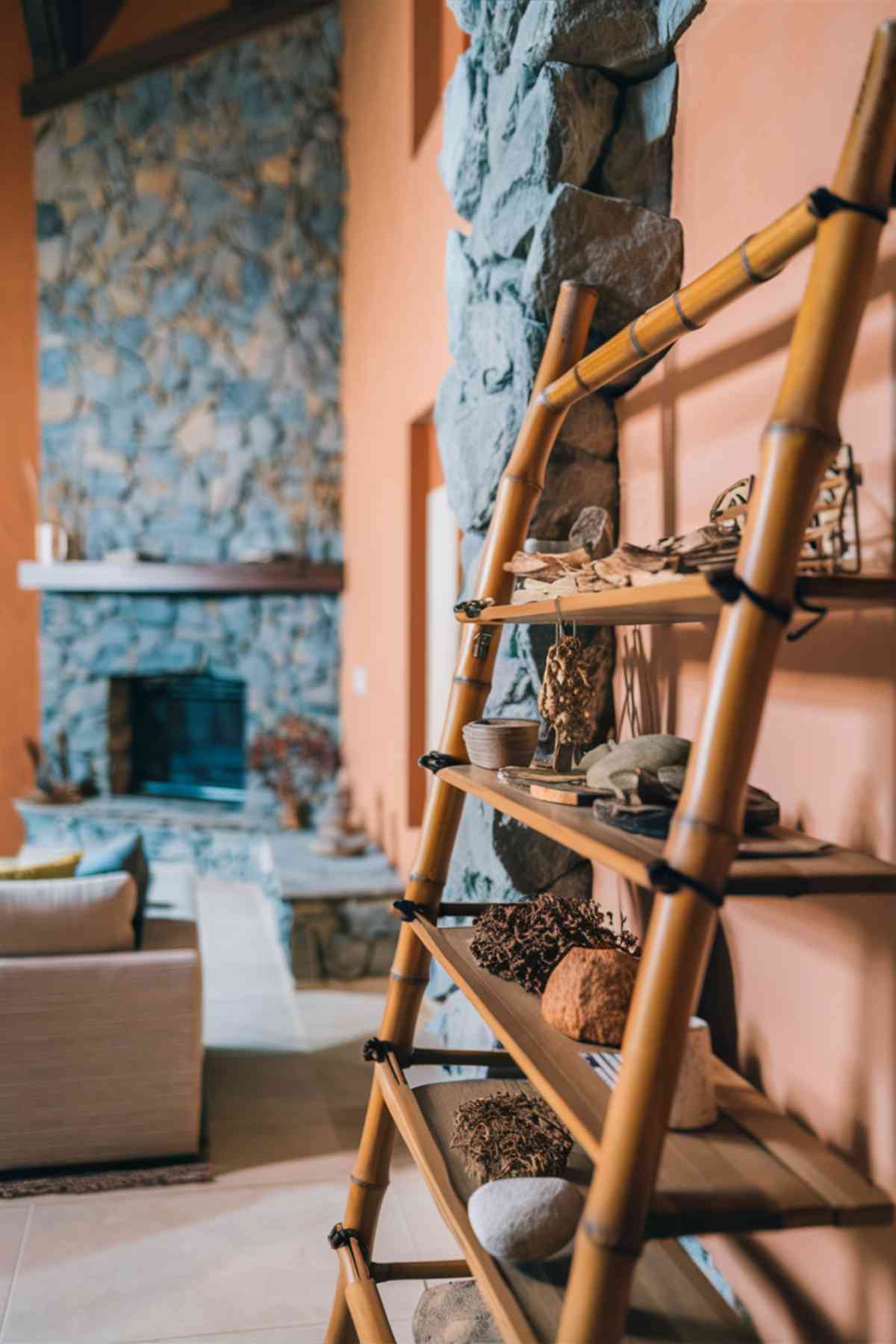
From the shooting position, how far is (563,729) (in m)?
1.88

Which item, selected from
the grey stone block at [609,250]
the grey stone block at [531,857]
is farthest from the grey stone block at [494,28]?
the grey stone block at [531,857]

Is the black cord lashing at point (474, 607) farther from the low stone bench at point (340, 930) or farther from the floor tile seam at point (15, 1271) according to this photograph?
the low stone bench at point (340, 930)

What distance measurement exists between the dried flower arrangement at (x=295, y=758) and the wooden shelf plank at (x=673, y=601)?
452cm

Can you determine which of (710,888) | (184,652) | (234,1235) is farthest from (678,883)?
(184,652)

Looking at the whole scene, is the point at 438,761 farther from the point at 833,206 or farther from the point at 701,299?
the point at 833,206

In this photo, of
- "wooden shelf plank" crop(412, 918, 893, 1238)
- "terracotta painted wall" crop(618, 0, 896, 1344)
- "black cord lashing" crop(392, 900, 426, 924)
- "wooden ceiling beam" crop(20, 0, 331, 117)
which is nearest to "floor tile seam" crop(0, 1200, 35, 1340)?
"black cord lashing" crop(392, 900, 426, 924)

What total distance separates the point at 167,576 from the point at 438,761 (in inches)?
176

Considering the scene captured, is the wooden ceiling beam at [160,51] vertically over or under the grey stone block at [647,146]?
over

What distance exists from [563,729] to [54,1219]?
1.79 m

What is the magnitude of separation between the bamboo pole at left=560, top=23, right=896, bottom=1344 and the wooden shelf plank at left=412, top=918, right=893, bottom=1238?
0.21 feet

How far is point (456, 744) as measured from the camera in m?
2.15

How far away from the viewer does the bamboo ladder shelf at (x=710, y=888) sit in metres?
1.14

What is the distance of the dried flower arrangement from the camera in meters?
6.39

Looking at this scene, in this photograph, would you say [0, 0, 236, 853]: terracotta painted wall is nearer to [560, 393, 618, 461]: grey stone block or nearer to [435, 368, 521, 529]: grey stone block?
[435, 368, 521, 529]: grey stone block
